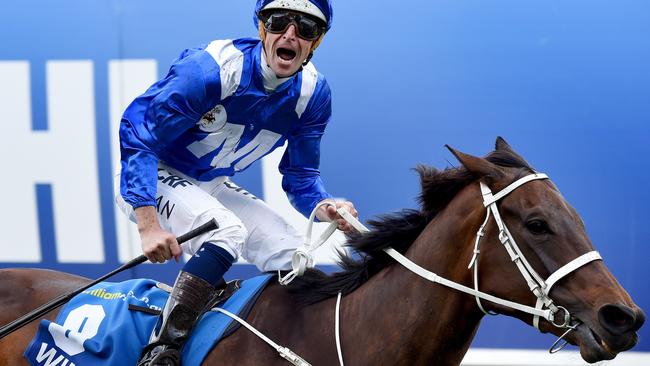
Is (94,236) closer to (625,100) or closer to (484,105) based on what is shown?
(484,105)

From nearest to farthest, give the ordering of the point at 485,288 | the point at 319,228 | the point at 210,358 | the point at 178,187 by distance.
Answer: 1. the point at 485,288
2. the point at 210,358
3. the point at 178,187
4. the point at 319,228

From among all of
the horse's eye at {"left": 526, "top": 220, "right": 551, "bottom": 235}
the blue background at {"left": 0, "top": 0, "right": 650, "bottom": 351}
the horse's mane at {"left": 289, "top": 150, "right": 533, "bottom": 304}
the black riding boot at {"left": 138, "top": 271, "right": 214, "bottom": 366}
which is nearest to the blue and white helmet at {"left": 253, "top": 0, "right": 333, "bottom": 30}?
the horse's mane at {"left": 289, "top": 150, "right": 533, "bottom": 304}

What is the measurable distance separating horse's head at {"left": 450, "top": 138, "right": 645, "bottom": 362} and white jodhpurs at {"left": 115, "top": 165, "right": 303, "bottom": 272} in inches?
33.9

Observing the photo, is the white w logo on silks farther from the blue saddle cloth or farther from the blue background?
the blue background

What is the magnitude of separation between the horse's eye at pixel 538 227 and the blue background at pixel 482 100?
246cm

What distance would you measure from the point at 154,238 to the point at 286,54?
2.71ft

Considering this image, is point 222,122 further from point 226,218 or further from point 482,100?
point 482,100

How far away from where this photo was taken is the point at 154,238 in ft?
10.5

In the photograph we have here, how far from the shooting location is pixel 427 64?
5.43 m

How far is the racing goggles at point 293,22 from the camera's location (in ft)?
11.2

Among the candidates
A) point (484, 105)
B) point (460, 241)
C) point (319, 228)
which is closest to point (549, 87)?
point (484, 105)

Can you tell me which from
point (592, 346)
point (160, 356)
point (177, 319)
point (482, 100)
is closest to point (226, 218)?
point (177, 319)

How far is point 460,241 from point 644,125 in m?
2.67

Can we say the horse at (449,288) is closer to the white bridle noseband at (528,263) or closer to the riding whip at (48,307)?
→ the white bridle noseband at (528,263)
